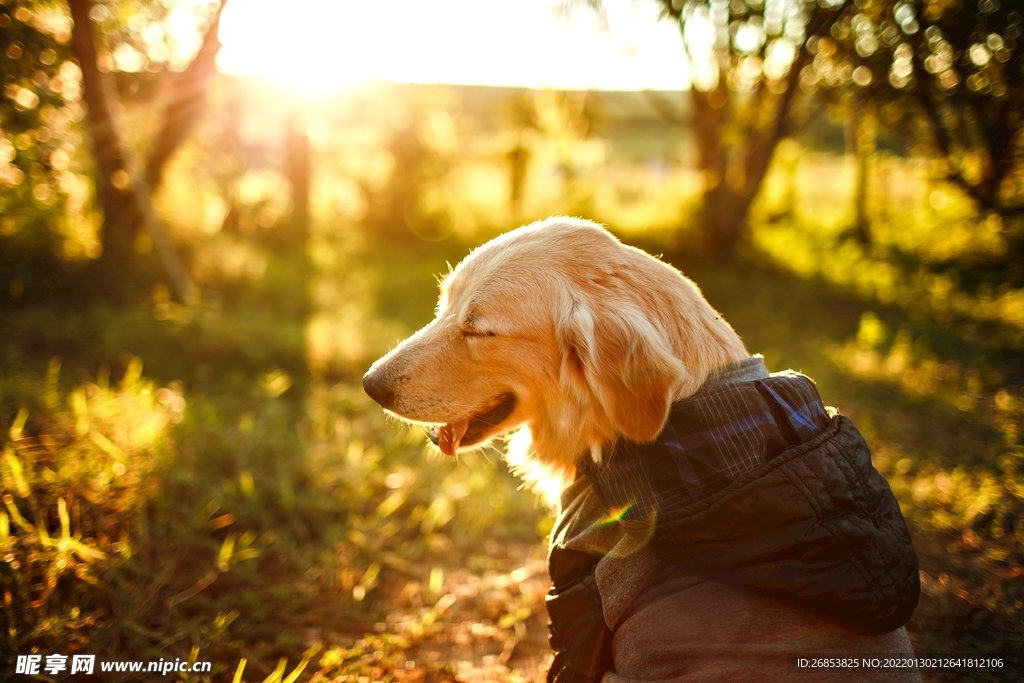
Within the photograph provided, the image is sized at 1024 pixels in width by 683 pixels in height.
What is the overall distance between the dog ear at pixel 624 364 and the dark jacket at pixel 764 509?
9 centimetres

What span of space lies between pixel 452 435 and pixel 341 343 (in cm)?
393

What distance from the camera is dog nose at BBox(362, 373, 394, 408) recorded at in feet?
7.08

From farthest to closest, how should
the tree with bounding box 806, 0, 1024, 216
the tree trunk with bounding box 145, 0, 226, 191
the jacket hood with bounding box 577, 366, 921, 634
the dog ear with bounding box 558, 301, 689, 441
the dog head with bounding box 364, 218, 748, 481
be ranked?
the tree trunk with bounding box 145, 0, 226, 191
the tree with bounding box 806, 0, 1024, 216
the dog head with bounding box 364, 218, 748, 481
the dog ear with bounding box 558, 301, 689, 441
the jacket hood with bounding box 577, 366, 921, 634

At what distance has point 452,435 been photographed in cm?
222

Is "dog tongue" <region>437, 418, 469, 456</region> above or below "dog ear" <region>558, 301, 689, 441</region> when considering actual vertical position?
below

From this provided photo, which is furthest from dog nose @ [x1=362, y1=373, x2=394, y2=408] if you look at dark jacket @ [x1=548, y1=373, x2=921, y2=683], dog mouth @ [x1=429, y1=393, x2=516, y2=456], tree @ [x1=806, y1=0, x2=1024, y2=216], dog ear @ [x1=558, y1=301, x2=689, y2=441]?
tree @ [x1=806, y1=0, x2=1024, y2=216]

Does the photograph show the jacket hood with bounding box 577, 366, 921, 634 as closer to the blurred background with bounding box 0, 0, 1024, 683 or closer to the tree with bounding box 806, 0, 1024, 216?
the blurred background with bounding box 0, 0, 1024, 683

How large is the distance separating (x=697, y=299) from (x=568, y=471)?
79cm

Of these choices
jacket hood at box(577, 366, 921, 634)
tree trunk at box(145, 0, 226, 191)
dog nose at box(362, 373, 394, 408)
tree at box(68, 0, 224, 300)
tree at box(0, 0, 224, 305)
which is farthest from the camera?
tree trunk at box(145, 0, 226, 191)

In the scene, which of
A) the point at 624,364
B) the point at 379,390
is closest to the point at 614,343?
the point at 624,364

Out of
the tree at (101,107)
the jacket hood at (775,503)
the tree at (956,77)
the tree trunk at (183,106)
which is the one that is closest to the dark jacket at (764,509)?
the jacket hood at (775,503)

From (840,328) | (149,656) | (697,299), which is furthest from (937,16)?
(149,656)

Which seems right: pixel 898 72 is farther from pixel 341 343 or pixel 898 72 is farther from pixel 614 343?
pixel 341 343

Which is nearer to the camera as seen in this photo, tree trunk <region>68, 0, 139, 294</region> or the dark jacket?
the dark jacket
